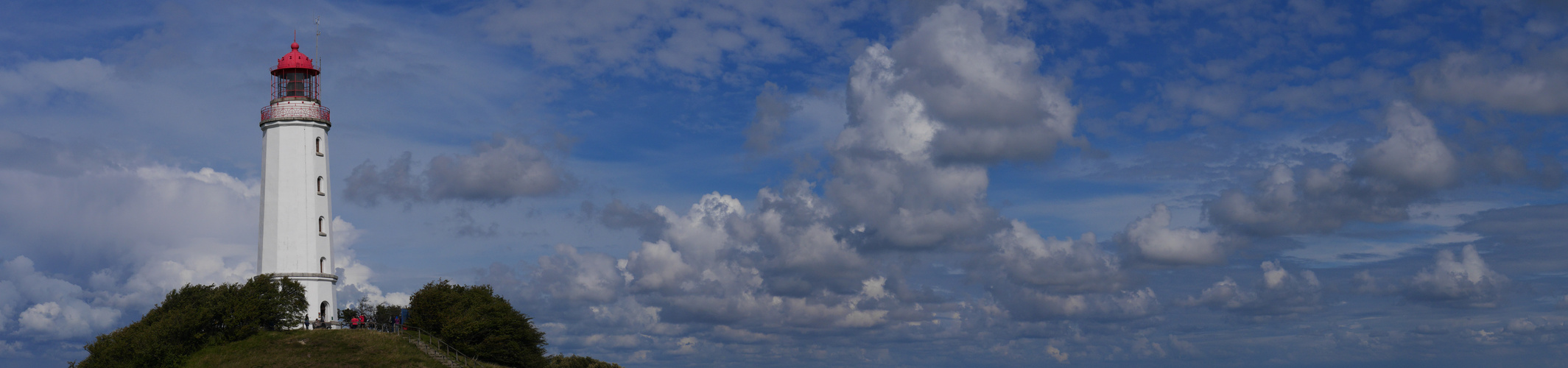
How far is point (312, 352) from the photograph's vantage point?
65.9 meters

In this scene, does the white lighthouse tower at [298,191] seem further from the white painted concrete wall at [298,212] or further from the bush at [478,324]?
the bush at [478,324]

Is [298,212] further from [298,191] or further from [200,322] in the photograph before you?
[200,322]

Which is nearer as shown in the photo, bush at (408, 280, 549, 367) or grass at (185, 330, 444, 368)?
grass at (185, 330, 444, 368)

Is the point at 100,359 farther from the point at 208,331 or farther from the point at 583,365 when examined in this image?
the point at 583,365

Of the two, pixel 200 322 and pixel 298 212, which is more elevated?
pixel 298 212

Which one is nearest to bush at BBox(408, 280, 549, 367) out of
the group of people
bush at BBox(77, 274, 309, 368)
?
the group of people

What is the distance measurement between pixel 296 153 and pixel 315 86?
Answer: 509 centimetres

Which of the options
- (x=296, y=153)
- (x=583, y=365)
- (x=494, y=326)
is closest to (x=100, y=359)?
(x=296, y=153)

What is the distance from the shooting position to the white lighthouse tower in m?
72.6

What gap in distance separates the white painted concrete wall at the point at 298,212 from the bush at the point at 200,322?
197 cm

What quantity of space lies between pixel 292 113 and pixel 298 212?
6.37 meters

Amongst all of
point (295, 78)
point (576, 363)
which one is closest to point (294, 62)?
point (295, 78)

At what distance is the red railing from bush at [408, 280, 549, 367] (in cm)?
1293

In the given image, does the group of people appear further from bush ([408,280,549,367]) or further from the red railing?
the red railing
